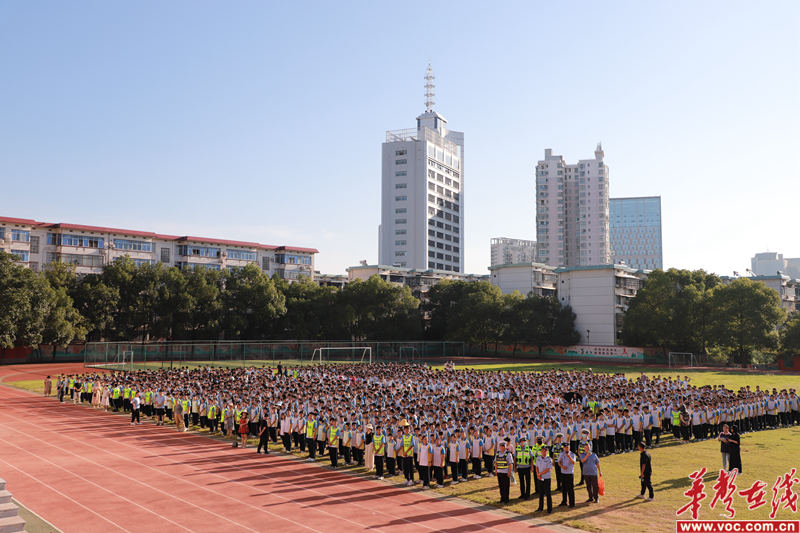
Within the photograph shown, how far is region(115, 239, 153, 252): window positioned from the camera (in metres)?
67.6

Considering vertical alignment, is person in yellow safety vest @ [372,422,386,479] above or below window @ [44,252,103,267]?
below

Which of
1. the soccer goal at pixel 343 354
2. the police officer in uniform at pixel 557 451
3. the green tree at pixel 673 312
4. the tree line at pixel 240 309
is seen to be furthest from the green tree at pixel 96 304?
the green tree at pixel 673 312

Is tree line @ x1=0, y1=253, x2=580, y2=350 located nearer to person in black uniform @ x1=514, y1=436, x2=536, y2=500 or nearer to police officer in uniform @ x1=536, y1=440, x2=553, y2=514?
person in black uniform @ x1=514, y1=436, x2=536, y2=500

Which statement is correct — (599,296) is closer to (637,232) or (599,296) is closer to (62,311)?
(62,311)

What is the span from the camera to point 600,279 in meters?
75.4

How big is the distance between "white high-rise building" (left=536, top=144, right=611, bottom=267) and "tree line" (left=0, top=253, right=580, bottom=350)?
7316 cm

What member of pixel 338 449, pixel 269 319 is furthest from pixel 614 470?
pixel 269 319

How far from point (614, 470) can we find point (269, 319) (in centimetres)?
5146

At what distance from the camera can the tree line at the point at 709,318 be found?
57.0 meters

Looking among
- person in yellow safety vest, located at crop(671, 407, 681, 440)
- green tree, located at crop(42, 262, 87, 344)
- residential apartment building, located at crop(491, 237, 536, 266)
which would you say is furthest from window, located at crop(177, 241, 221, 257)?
residential apartment building, located at crop(491, 237, 536, 266)

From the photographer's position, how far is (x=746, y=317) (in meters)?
57.7

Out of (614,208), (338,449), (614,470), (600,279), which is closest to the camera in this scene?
(614,470)

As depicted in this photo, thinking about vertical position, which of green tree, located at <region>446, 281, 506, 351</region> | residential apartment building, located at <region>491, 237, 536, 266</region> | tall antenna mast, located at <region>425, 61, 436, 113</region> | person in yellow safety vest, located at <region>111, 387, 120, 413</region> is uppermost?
tall antenna mast, located at <region>425, 61, 436, 113</region>

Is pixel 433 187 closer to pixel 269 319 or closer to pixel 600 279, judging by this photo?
pixel 600 279
